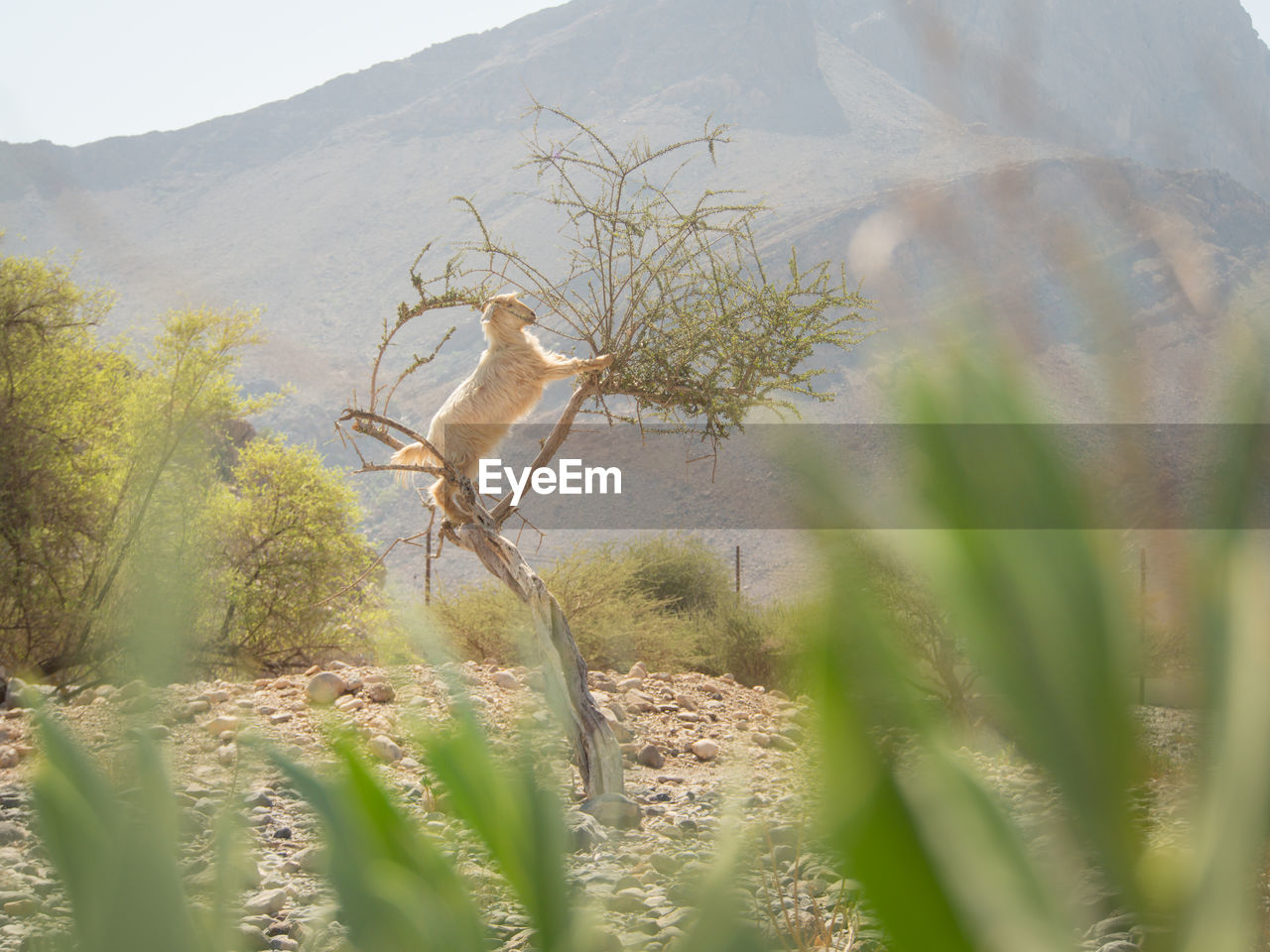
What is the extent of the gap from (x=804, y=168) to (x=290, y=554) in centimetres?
5469

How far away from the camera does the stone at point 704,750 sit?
23.6ft

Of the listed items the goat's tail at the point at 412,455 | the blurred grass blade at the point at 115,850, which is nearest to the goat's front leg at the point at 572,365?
the goat's tail at the point at 412,455

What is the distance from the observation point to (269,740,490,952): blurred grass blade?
431 millimetres

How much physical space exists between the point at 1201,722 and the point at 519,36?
108 m

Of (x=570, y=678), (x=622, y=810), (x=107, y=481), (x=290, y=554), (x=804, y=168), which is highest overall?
(x=804, y=168)

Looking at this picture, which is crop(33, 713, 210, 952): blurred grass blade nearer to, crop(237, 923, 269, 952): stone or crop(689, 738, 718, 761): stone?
crop(237, 923, 269, 952): stone

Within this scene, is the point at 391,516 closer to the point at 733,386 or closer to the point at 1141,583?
the point at 733,386

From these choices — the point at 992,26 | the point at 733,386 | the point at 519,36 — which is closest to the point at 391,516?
the point at 733,386

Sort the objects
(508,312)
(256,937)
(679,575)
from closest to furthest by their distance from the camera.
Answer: (256,937) < (508,312) < (679,575)

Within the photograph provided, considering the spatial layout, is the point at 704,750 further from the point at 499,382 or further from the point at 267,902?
the point at 267,902

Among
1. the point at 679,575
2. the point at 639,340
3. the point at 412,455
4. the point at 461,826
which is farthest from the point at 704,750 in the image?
the point at 679,575

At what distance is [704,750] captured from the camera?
7.21 m

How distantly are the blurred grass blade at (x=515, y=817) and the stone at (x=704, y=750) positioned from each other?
6864 millimetres

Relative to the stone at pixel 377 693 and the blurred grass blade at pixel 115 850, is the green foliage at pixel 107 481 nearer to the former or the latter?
the stone at pixel 377 693
